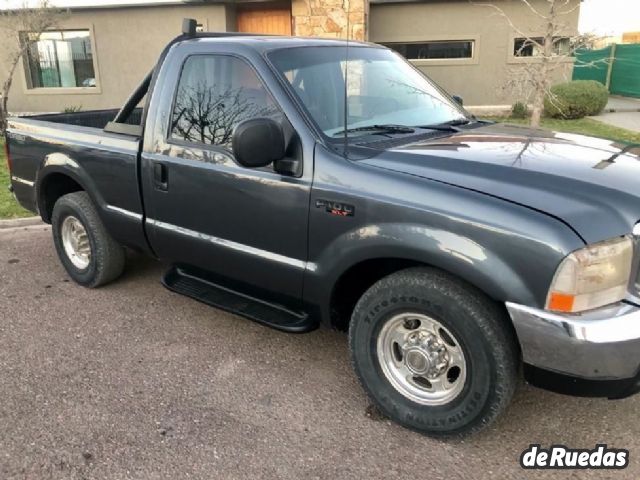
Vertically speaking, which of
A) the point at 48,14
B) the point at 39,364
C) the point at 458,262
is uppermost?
the point at 48,14

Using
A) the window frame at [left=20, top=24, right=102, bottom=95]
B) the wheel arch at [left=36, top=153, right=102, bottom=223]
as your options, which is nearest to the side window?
the wheel arch at [left=36, top=153, right=102, bottom=223]

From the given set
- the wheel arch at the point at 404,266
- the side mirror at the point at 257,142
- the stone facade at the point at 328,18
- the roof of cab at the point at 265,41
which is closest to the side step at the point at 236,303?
the wheel arch at the point at 404,266

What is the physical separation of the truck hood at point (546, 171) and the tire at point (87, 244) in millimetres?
2484

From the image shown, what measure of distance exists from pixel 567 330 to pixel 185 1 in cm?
1330

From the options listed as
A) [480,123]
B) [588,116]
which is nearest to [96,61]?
[588,116]

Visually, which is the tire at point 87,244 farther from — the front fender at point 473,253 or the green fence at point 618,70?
the green fence at point 618,70

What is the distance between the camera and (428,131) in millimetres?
3434

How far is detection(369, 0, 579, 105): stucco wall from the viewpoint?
45.8 ft

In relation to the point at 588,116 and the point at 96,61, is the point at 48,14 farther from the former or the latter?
the point at 588,116

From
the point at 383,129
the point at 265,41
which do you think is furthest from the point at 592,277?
the point at 265,41

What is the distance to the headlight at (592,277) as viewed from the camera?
229cm

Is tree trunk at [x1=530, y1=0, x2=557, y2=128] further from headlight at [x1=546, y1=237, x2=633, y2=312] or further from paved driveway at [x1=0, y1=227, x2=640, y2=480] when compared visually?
headlight at [x1=546, y1=237, x2=633, y2=312]

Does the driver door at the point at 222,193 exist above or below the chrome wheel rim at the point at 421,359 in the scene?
above

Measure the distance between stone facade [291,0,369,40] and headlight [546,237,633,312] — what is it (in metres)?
11.2
